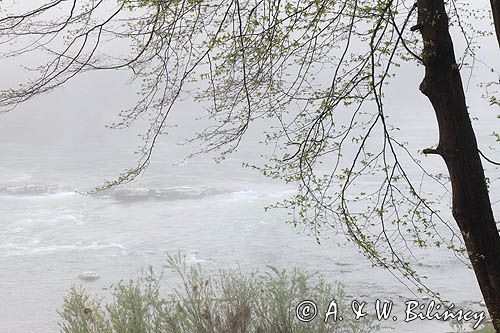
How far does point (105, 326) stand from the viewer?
525 centimetres

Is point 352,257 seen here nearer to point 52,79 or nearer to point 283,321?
point 283,321

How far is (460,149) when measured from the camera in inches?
117

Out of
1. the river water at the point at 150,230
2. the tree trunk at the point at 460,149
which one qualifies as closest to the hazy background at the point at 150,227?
the river water at the point at 150,230

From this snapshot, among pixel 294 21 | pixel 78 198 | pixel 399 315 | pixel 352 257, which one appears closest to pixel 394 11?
pixel 294 21

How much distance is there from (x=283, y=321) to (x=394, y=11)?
2844 millimetres
